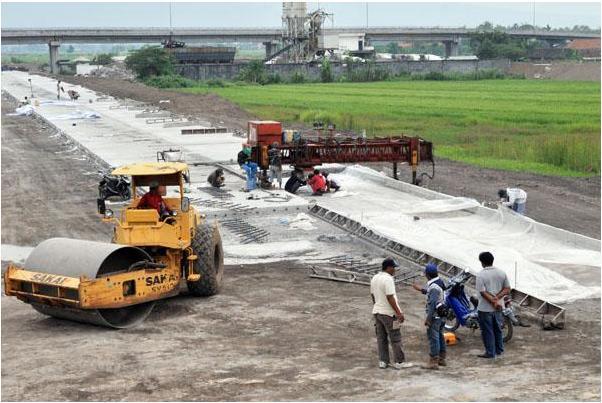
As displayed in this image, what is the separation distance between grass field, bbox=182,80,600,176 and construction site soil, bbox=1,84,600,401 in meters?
20.0

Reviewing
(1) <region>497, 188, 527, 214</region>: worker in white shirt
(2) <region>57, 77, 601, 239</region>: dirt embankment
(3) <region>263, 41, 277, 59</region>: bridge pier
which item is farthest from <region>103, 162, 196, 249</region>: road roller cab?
(3) <region>263, 41, 277, 59</region>: bridge pier

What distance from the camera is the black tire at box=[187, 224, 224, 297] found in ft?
53.1

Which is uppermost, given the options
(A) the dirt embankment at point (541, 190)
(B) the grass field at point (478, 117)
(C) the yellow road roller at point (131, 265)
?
(C) the yellow road roller at point (131, 265)

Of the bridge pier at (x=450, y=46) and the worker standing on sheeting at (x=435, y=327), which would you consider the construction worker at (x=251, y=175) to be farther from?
the bridge pier at (x=450, y=46)

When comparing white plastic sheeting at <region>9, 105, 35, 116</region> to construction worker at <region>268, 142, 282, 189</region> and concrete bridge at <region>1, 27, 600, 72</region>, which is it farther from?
concrete bridge at <region>1, 27, 600, 72</region>

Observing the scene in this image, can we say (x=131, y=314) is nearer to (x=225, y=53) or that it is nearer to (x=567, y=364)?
(x=567, y=364)

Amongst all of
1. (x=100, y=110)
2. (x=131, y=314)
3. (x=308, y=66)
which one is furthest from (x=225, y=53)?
(x=131, y=314)

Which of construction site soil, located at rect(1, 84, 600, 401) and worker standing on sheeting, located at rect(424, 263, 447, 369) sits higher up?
worker standing on sheeting, located at rect(424, 263, 447, 369)

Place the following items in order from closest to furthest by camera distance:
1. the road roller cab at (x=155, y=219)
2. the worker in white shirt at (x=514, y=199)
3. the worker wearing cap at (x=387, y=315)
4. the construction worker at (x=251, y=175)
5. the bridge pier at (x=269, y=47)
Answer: the worker wearing cap at (x=387, y=315) < the road roller cab at (x=155, y=219) < the worker in white shirt at (x=514, y=199) < the construction worker at (x=251, y=175) < the bridge pier at (x=269, y=47)

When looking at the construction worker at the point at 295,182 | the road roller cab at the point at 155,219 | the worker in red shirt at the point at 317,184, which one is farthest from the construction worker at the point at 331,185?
the road roller cab at the point at 155,219

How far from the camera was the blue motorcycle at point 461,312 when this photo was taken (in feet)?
45.3

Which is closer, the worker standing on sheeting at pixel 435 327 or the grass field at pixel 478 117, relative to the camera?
the worker standing on sheeting at pixel 435 327

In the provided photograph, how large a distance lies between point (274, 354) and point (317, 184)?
1489 cm

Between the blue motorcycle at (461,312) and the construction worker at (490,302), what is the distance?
0.72 m
